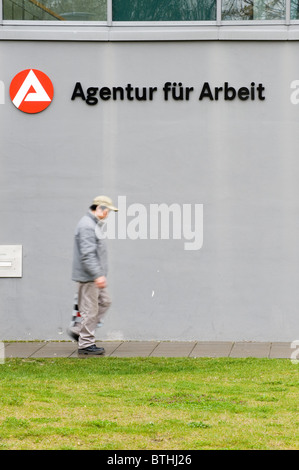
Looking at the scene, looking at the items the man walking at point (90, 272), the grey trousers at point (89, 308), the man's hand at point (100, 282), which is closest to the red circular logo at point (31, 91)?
the man walking at point (90, 272)

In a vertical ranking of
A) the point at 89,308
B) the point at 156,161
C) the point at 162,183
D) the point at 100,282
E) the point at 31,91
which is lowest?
the point at 89,308

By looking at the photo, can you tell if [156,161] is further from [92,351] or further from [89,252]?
[92,351]

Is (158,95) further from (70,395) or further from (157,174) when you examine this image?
(70,395)

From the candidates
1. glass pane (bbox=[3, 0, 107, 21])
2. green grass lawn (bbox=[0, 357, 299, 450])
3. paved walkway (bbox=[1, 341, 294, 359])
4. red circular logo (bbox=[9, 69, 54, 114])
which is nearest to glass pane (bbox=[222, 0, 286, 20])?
glass pane (bbox=[3, 0, 107, 21])

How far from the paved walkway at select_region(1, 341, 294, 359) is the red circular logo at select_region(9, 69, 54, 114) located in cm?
309

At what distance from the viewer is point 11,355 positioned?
11.0m

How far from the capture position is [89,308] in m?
10.8

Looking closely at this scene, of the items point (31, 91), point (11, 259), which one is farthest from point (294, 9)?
point (11, 259)

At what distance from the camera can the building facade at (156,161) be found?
12055 millimetres

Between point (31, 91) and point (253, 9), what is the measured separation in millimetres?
3111

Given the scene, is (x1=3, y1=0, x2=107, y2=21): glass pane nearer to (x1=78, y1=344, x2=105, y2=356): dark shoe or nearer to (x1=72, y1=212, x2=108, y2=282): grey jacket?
(x1=72, y1=212, x2=108, y2=282): grey jacket

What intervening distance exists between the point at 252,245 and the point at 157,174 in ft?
5.11

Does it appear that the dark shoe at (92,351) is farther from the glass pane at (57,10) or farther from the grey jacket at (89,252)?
the glass pane at (57,10)
